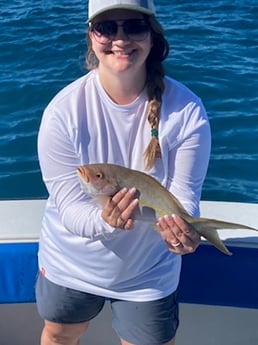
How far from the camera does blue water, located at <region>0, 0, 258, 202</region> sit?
464 cm

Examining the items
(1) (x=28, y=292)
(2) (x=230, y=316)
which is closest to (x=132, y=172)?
(1) (x=28, y=292)

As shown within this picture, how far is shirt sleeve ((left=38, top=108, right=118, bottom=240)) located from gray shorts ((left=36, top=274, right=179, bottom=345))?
0.25 m

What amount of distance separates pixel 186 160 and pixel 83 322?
621 millimetres

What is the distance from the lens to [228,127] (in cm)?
514

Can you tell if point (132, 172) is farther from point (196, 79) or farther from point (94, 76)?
point (196, 79)

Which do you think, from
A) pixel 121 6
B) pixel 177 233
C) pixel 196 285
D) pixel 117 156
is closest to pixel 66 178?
pixel 117 156

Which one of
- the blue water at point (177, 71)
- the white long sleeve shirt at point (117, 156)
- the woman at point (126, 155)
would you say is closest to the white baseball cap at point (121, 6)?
the woman at point (126, 155)

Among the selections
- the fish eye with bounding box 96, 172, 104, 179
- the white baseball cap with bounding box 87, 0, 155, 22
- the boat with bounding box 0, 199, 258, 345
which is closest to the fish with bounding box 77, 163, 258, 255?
the fish eye with bounding box 96, 172, 104, 179

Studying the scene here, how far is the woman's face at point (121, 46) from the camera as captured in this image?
2.03 m

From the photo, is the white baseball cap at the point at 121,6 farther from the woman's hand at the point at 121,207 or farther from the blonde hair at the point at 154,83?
the woman's hand at the point at 121,207

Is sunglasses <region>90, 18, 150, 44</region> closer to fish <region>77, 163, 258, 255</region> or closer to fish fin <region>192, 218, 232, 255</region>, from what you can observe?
fish <region>77, 163, 258, 255</region>

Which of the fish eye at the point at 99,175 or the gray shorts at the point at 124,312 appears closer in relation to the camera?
the fish eye at the point at 99,175

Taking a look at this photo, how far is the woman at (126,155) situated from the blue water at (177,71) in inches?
71.1

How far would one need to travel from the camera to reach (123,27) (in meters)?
2.03
